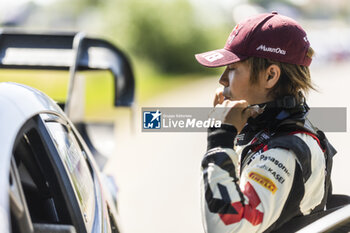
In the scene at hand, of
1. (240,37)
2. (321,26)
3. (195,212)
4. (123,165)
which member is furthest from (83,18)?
(321,26)

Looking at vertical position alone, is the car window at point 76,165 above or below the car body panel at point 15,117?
below

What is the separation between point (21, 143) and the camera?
6.31 feet

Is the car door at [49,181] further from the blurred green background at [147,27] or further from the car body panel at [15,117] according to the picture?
the blurred green background at [147,27]

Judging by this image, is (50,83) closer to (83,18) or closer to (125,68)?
(83,18)

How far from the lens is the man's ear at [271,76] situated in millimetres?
2336

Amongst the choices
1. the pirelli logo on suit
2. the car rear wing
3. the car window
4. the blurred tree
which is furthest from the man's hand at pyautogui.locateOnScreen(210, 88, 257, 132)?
the blurred tree

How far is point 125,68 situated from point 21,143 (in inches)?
140

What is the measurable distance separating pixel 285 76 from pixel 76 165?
0.98m

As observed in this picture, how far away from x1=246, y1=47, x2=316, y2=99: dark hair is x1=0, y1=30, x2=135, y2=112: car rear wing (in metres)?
2.64

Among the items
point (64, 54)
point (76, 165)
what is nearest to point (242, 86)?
point (76, 165)

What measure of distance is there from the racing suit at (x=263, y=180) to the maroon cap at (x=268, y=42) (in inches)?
10.8

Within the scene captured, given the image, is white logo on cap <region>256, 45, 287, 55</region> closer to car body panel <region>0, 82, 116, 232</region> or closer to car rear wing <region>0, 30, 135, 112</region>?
car body panel <region>0, 82, 116, 232</region>

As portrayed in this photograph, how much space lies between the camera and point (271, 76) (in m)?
2.35

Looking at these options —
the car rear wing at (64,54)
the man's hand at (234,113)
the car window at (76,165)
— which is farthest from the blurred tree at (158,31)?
the man's hand at (234,113)
